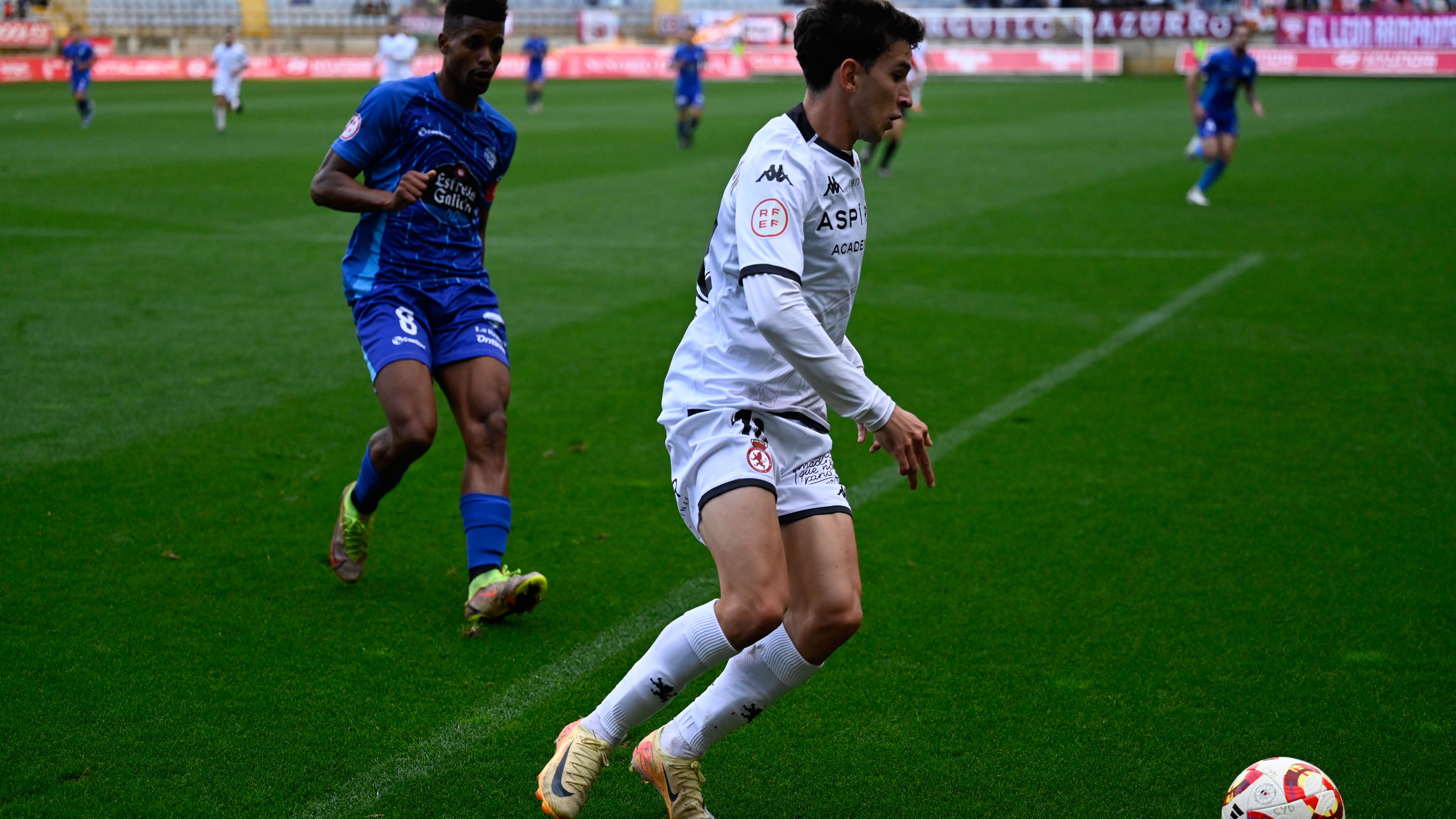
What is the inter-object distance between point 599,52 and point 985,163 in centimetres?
2775

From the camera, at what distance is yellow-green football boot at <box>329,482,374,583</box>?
5.09 metres

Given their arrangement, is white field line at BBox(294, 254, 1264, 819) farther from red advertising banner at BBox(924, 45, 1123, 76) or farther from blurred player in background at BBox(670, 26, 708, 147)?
red advertising banner at BBox(924, 45, 1123, 76)

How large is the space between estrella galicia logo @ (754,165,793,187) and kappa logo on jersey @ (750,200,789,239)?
0.19 feet

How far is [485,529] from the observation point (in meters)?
4.76

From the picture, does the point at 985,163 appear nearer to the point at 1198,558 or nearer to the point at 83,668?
the point at 1198,558

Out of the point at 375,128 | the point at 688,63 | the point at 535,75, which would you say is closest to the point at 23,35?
the point at 535,75

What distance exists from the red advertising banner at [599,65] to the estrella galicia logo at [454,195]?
130 feet

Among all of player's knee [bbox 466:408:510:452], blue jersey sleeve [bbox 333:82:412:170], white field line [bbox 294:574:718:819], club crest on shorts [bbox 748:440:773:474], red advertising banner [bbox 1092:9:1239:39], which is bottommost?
white field line [bbox 294:574:718:819]

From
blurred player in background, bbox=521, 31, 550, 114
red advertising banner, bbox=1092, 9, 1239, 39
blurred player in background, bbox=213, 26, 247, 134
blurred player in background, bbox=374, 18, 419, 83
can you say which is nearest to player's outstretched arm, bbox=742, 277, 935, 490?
blurred player in background, bbox=213, 26, 247, 134

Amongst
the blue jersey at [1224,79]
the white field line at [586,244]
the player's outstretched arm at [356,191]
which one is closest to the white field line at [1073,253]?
the white field line at [586,244]

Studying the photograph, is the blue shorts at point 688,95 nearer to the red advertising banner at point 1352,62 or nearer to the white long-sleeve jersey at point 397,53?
the white long-sleeve jersey at point 397,53

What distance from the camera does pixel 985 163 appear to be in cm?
2045

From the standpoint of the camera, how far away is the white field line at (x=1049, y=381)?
6535 mm

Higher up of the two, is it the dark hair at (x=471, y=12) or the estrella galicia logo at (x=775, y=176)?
the dark hair at (x=471, y=12)
